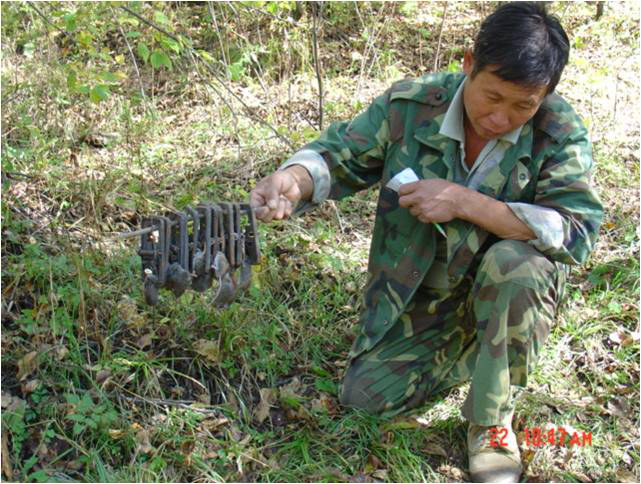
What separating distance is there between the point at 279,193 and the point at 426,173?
2.05 feet

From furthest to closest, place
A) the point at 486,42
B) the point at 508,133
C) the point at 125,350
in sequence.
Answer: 1. the point at 125,350
2. the point at 508,133
3. the point at 486,42

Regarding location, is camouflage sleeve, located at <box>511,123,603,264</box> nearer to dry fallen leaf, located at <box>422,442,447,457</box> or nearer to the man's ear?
the man's ear

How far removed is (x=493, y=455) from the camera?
2.71 m

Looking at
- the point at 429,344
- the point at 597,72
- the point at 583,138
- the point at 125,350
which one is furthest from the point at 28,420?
the point at 597,72

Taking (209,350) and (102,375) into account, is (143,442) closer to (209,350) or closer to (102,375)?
(102,375)

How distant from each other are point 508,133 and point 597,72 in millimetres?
2816

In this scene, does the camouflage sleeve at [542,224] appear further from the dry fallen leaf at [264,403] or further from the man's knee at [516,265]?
the dry fallen leaf at [264,403]

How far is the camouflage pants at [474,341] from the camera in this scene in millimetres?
2609

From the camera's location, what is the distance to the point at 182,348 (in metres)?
3.02

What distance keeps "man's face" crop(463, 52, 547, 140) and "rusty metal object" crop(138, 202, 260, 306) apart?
2.81ft

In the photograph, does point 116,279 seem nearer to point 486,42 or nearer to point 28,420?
point 28,420
